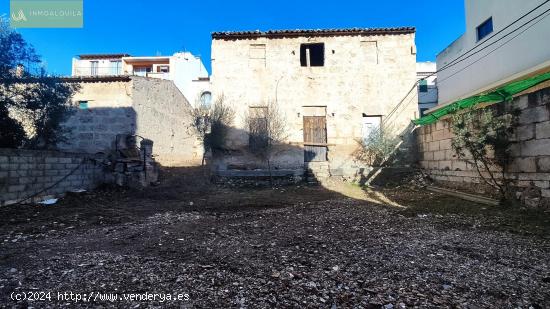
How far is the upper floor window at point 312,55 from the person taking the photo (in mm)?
13203

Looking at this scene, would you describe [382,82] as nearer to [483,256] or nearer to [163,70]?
[483,256]

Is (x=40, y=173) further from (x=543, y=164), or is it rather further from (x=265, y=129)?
(x=543, y=164)

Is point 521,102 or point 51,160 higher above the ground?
point 521,102

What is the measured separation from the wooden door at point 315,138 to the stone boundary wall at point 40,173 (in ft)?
28.0

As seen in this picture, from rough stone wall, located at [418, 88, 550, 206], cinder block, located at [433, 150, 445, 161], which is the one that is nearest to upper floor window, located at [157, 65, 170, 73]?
cinder block, located at [433, 150, 445, 161]

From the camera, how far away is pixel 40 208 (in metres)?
6.80

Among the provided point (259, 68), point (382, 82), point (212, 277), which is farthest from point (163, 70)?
point (212, 277)

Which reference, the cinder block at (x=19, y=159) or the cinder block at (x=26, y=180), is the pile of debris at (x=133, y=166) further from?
the cinder block at (x=19, y=159)

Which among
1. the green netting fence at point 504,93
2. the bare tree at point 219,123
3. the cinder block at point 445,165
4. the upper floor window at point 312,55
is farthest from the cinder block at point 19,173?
the cinder block at point 445,165

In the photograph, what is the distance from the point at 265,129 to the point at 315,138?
7.92ft

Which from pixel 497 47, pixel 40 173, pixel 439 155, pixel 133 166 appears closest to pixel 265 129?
pixel 133 166

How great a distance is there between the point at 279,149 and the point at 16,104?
977cm

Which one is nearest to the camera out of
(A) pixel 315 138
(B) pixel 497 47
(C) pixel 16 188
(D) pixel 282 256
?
(D) pixel 282 256

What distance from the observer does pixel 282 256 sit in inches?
135
